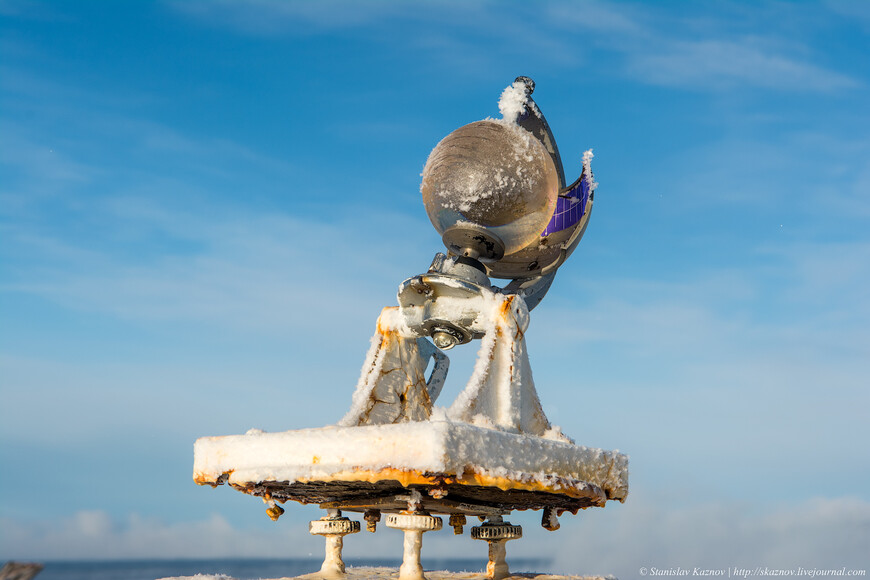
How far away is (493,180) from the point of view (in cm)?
509

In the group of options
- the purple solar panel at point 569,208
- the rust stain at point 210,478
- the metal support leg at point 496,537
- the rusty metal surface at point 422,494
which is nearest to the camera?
the rusty metal surface at point 422,494

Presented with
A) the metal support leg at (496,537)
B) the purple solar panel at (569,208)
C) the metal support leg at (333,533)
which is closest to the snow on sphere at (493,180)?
the purple solar panel at (569,208)

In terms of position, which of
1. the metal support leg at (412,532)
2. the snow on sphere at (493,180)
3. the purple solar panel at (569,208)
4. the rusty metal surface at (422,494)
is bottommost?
the metal support leg at (412,532)

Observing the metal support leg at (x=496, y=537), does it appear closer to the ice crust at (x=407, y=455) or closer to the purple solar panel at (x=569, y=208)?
the ice crust at (x=407, y=455)

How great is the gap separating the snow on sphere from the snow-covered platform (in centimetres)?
142

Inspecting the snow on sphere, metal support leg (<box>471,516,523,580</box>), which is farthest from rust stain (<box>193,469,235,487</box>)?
the snow on sphere

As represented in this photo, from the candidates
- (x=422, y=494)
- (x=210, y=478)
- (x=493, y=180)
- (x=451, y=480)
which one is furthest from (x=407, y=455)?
(x=493, y=180)

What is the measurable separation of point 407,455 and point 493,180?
1858 mm

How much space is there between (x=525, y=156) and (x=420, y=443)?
203 centimetres

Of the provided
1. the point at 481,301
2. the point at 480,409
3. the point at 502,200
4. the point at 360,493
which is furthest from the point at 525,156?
the point at 360,493

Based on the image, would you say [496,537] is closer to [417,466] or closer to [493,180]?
[417,466]

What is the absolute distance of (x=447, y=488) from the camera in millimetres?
4211

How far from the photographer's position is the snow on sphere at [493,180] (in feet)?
16.8

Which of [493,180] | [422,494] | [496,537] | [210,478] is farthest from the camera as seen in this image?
[496,537]
